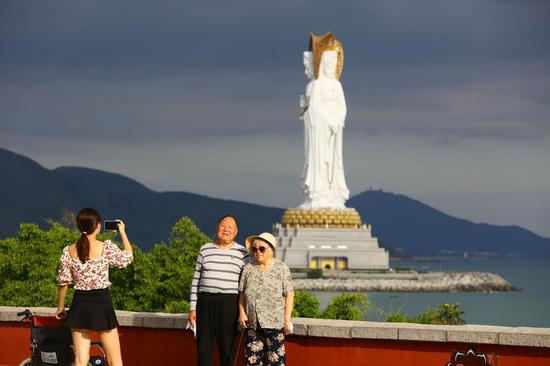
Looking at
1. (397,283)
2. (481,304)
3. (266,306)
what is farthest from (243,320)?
(397,283)

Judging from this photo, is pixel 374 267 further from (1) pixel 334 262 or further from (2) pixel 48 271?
(2) pixel 48 271

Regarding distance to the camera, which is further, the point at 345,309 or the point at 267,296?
the point at 345,309

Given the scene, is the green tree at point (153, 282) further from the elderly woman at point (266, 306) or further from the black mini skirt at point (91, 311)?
the black mini skirt at point (91, 311)

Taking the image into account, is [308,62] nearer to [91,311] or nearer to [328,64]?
[328,64]

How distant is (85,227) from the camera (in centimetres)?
782

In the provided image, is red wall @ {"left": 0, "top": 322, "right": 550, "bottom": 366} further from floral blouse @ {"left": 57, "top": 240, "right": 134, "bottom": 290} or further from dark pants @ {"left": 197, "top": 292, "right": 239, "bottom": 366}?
floral blouse @ {"left": 57, "top": 240, "right": 134, "bottom": 290}

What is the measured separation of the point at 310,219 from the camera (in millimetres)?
58312

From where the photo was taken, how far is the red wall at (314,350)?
27.7 feet

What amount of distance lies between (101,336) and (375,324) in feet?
7.42

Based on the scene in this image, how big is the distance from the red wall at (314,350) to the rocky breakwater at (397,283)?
3773cm

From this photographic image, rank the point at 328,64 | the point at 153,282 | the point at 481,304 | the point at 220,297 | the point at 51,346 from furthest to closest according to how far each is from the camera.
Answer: the point at 328,64 < the point at 481,304 < the point at 153,282 < the point at 220,297 < the point at 51,346

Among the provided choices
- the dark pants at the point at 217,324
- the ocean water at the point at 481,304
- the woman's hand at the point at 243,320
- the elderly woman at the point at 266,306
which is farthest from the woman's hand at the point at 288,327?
the ocean water at the point at 481,304

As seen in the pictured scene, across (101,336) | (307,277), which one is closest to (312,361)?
(101,336)

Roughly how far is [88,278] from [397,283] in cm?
4609
